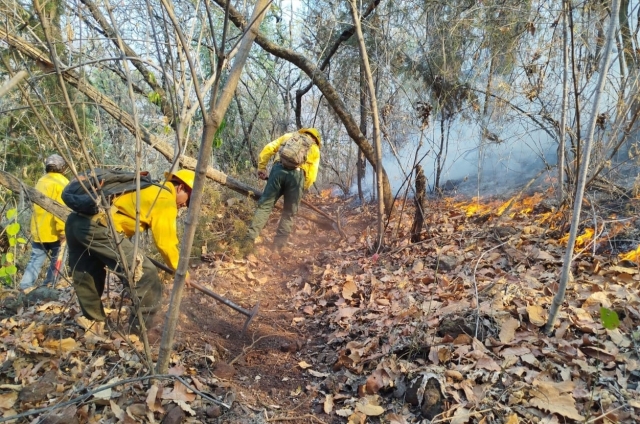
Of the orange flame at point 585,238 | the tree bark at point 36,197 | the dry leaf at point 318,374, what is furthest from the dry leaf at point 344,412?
the tree bark at point 36,197

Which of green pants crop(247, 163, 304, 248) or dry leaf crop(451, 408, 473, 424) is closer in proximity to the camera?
dry leaf crop(451, 408, 473, 424)

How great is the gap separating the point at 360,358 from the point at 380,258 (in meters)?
2.44

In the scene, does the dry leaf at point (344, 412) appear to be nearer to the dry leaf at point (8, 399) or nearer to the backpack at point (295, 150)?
the dry leaf at point (8, 399)

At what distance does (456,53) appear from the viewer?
7562mm

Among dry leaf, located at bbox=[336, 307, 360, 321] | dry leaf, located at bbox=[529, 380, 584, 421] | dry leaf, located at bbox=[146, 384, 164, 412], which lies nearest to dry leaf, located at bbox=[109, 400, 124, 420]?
dry leaf, located at bbox=[146, 384, 164, 412]

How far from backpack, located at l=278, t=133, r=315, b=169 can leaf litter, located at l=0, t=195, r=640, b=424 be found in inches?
82.6

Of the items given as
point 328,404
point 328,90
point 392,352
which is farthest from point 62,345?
point 328,90

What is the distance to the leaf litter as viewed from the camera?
249 centimetres

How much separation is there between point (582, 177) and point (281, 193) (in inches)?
181

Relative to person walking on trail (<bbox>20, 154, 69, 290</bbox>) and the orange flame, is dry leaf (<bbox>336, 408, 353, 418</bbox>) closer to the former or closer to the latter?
the orange flame

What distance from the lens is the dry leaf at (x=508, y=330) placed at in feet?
9.49

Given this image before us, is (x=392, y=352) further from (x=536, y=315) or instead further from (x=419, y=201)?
(x=419, y=201)

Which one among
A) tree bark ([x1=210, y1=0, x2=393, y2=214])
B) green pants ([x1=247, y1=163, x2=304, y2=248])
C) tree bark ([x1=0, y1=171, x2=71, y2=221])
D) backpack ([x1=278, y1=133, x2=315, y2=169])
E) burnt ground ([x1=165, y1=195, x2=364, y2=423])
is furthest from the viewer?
tree bark ([x1=210, y1=0, x2=393, y2=214])

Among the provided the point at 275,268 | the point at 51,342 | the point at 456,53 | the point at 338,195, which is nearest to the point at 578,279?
the point at 275,268
